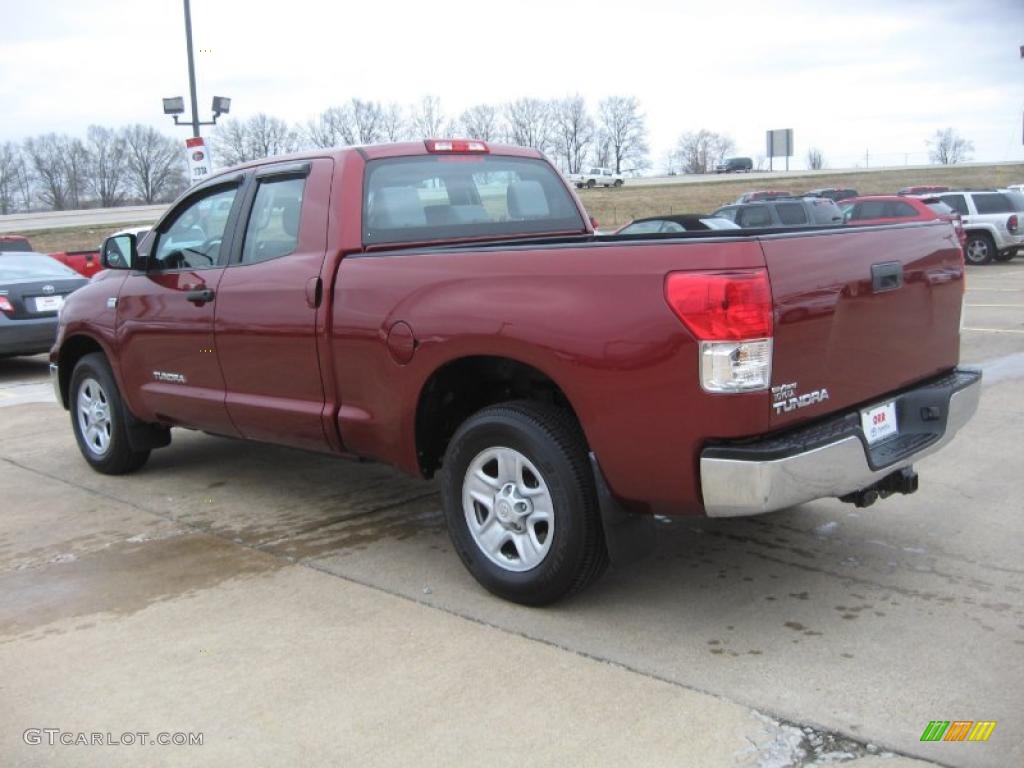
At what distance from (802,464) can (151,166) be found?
97.4 metres

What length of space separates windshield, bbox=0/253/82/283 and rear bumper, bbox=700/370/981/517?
34.3 feet

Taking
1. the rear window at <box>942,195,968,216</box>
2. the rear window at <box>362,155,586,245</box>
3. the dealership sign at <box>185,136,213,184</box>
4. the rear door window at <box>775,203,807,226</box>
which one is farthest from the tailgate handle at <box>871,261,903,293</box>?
the rear window at <box>942,195,968,216</box>

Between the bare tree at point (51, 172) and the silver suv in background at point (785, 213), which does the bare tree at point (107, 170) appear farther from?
the silver suv in background at point (785, 213)

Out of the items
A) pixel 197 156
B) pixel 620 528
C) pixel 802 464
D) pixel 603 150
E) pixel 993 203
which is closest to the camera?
pixel 802 464

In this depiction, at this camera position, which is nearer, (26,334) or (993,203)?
(26,334)

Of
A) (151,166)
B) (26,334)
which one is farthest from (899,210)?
(151,166)

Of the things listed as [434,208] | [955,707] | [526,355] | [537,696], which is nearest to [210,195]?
[434,208]

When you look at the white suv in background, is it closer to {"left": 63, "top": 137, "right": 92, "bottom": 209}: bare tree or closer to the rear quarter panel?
the rear quarter panel

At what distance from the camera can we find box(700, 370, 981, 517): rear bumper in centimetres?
339

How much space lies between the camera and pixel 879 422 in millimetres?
3980

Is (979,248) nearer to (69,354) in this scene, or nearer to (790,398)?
(69,354)

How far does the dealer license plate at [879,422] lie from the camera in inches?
153

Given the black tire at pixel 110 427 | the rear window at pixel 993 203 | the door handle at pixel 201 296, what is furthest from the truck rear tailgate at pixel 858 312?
the rear window at pixel 993 203

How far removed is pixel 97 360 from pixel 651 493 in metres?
4.32
